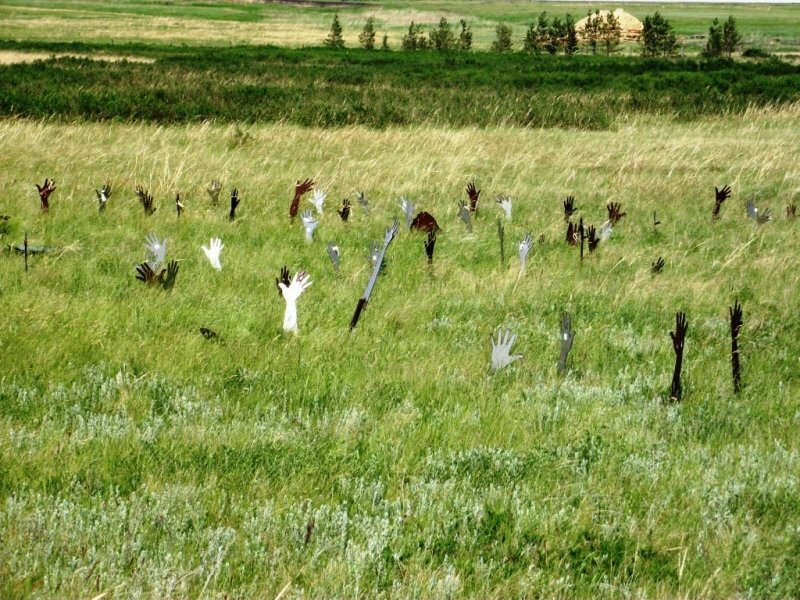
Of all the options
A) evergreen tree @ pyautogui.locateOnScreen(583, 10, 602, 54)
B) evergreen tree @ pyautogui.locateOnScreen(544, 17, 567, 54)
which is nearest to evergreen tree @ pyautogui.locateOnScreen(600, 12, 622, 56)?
evergreen tree @ pyautogui.locateOnScreen(583, 10, 602, 54)

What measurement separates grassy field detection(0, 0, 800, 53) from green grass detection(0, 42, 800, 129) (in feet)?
143

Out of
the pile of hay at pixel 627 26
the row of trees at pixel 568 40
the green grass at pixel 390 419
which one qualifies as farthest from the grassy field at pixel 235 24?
the green grass at pixel 390 419

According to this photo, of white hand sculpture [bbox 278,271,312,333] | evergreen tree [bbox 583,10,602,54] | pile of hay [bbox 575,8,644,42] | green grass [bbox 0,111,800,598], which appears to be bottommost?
green grass [bbox 0,111,800,598]

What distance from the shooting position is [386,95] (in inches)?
945

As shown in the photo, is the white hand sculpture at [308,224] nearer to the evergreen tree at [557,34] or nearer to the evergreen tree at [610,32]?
the evergreen tree at [557,34]

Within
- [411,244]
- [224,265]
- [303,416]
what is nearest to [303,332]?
[303,416]

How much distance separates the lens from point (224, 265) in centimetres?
674

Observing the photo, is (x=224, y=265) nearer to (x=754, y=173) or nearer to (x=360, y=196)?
(x=360, y=196)

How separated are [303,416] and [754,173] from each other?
10502 millimetres

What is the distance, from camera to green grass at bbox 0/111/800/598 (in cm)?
290

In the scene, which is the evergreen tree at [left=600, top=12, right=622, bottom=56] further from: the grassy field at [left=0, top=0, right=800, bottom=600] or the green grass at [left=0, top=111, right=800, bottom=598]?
the green grass at [left=0, top=111, right=800, bottom=598]

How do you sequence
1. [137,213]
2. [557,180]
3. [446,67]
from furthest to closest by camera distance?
[446,67], [557,180], [137,213]

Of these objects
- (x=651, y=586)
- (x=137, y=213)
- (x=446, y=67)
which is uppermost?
(x=446, y=67)

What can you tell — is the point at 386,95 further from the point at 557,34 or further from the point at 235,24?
the point at 235,24
